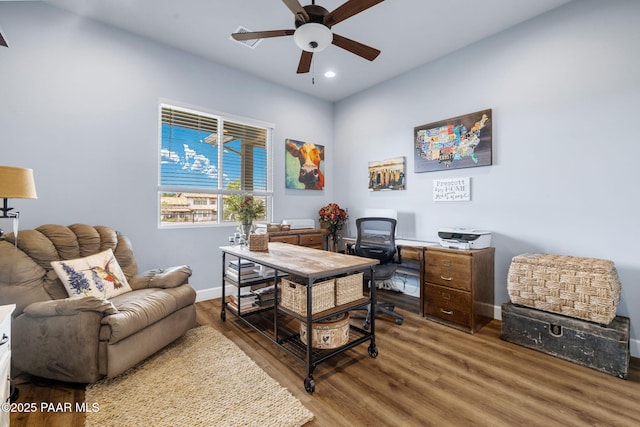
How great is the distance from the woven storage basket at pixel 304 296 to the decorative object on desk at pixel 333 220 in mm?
2450

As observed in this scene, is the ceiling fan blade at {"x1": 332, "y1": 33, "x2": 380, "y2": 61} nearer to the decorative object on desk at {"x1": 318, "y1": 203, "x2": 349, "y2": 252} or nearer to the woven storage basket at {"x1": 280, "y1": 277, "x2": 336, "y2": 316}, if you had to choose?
the woven storage basket at {"x1": 280, "y1": 277, "x2": 336, "y2": 316}

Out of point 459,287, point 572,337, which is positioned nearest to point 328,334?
point 459,287

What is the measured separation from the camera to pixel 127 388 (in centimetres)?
181

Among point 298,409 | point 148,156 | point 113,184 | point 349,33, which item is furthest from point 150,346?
point 349,33

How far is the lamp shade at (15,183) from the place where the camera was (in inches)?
63.2

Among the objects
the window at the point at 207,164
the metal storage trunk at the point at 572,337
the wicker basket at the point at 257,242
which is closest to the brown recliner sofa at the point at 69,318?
the wicker basket at the point at 257,242

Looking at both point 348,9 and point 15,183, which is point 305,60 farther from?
point 15,183

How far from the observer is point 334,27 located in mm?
2922

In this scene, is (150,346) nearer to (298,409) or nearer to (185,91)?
(298,409)

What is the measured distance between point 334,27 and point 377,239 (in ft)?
7.68

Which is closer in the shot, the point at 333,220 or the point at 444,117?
the point at 444,117

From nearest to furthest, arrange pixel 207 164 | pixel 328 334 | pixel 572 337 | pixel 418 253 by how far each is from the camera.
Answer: pixel 328 334 → pixel 572 337 → pixel 418 253 → pixel 207 164

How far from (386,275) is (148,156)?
9.73 feet

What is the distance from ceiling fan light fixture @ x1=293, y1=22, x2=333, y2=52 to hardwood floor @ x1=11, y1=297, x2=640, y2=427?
97.1 inches
